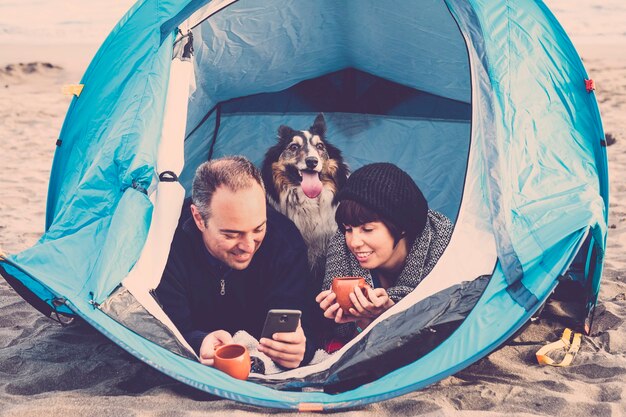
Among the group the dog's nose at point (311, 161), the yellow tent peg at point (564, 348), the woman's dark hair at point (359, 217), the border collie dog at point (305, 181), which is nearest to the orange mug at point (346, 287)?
the woman's dark hair at point (359, 217)

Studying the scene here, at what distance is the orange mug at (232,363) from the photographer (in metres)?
2.58

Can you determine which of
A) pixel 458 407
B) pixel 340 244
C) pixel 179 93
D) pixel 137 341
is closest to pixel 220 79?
pixel 179 93

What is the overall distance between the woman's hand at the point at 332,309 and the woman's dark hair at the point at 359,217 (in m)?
0.32

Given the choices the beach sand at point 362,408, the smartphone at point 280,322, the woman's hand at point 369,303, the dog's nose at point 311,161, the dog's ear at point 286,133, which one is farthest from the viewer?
the dog's ear at point 286,133

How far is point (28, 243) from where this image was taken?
4.75 meters

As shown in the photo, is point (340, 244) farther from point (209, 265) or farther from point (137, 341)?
point (137, 341)

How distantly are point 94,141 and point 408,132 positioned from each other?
1.88 metres

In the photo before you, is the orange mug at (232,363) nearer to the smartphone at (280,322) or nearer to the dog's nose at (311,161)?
the smartphone at (280,322)

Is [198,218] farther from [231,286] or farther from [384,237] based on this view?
[384,237]

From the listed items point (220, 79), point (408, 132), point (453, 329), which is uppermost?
point (220, 79)

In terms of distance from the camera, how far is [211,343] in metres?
2.79

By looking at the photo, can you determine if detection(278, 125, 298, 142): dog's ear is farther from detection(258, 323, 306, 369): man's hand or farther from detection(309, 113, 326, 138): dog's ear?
detection(258, 323, 306, 369): man's hand

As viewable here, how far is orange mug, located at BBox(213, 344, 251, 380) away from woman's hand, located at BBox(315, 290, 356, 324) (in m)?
0.42

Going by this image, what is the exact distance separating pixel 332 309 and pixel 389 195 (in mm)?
513
